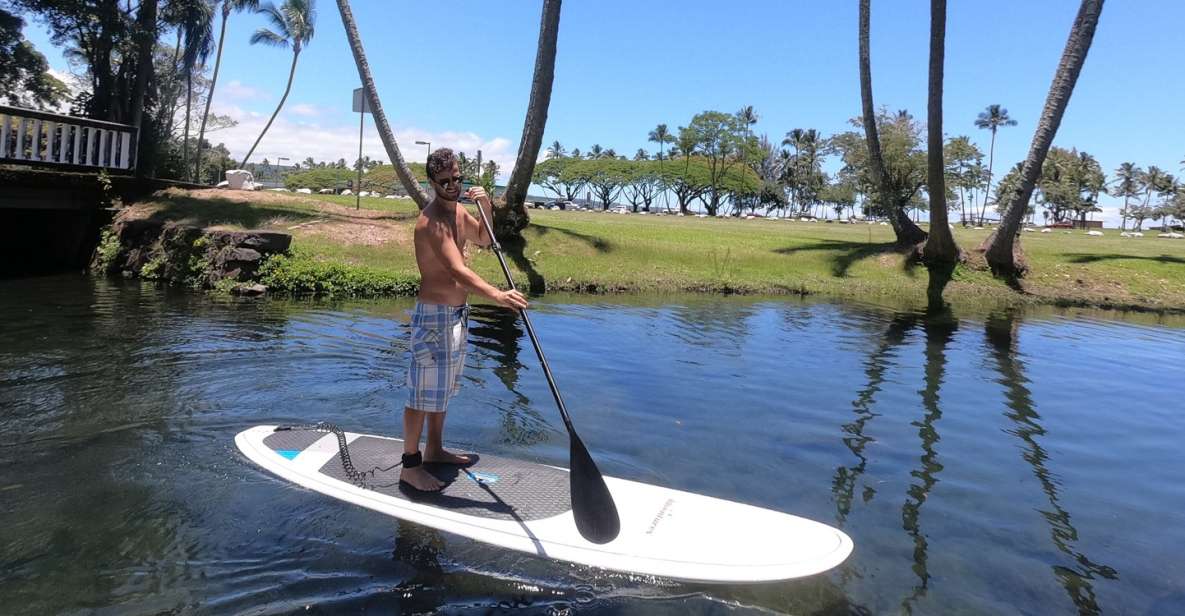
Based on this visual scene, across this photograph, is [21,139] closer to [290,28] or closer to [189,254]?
[189,254]

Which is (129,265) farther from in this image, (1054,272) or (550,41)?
(1054,272)

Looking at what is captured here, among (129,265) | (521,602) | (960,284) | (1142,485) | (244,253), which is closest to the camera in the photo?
(521,602)

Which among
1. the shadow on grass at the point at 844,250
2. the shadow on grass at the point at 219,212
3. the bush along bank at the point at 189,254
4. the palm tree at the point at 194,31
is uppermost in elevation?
the palm tree at the point at 194,31

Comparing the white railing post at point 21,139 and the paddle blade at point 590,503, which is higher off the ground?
the white railing post at point 21,139

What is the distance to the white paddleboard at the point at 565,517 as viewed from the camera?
3.79 meters

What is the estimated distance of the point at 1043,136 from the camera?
1784cm

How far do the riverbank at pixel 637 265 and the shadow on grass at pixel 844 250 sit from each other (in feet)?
0.19

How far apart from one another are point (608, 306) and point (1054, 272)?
565 inches

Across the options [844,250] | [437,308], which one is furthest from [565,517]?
[844,250]

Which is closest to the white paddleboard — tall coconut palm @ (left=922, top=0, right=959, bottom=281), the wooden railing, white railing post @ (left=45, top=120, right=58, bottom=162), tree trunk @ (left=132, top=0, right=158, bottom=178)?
the wooden railing

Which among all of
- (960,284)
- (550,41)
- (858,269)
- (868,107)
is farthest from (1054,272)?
(550,41)

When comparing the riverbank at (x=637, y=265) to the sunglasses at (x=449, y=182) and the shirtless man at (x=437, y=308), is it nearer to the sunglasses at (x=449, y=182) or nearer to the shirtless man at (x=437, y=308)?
the shirtless man at (x=437, y=308)

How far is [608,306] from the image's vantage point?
1516cm

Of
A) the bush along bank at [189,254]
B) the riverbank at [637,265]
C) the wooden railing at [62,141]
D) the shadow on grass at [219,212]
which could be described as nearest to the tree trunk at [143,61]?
the wooden railing at [62,141]
